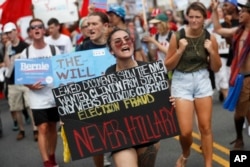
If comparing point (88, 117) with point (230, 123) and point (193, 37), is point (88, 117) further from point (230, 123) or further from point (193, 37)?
point (230, 123)

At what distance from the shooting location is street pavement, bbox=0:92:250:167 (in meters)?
7.50

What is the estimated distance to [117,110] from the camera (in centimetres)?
494

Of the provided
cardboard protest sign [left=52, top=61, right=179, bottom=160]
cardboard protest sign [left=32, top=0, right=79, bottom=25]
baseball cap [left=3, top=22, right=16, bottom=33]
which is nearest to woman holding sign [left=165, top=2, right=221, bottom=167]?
cardboard protest sign [left=52, top=61, right=179, bottom=160]

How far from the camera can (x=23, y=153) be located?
9039 mm

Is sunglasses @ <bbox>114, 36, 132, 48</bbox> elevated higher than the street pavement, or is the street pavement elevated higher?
sunglasses @ <bbox>114, 36, 132, 48</bbox>

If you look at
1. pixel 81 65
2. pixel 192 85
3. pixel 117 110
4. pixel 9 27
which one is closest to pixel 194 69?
pixel 192 85

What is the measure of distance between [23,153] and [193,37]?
3761 millimetres

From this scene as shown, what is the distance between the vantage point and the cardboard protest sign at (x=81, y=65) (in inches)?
248

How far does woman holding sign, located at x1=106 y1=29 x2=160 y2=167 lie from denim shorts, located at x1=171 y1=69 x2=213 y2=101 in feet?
4.55

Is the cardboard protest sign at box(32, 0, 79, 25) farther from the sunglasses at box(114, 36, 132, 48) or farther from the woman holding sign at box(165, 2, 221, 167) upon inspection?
the sunglasses at box(114, 36, 132, 48)

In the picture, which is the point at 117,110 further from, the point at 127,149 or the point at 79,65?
the point at 79,65

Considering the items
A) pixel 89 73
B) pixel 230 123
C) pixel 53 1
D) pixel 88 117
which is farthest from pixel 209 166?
pixel 53 1

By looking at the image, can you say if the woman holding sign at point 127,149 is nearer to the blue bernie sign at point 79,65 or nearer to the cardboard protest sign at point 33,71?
the blue bernie sign at point 79,65

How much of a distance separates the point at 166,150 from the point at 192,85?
1918mm
